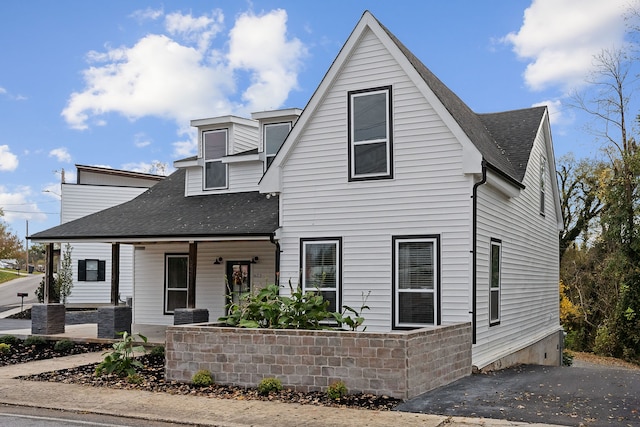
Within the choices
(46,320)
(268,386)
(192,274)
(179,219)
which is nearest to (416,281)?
(268,386)

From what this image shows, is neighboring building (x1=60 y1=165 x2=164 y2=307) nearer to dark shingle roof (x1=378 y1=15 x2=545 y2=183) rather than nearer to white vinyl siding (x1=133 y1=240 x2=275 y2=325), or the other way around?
white vinyl siding (x1=133 y1=240 x2=275 y2=325)

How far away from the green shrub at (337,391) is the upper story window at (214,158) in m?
12.5

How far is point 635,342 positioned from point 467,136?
17.0 metres

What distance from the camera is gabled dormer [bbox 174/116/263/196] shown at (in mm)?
22328

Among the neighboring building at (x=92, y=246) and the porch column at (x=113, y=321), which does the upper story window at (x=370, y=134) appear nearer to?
the porch column at (x=113, y=321)

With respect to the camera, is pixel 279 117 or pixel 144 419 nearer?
pixel 144 419

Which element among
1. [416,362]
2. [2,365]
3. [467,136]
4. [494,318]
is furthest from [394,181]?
[2,365]

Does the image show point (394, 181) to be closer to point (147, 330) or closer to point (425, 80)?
point (425, 80)

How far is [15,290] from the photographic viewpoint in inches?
2074

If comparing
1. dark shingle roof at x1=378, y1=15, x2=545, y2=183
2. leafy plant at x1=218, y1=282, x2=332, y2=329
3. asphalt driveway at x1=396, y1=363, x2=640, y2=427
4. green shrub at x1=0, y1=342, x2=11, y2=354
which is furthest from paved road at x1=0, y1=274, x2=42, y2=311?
asphalt driveway at x1=396, y1=363, x2=640, y2=427

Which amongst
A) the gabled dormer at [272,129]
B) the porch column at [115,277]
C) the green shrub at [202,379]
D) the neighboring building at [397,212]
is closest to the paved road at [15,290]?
the porch column at [115,277]

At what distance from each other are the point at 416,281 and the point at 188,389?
5303mm

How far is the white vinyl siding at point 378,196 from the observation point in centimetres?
1420

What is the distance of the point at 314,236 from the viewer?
52.2 ft
